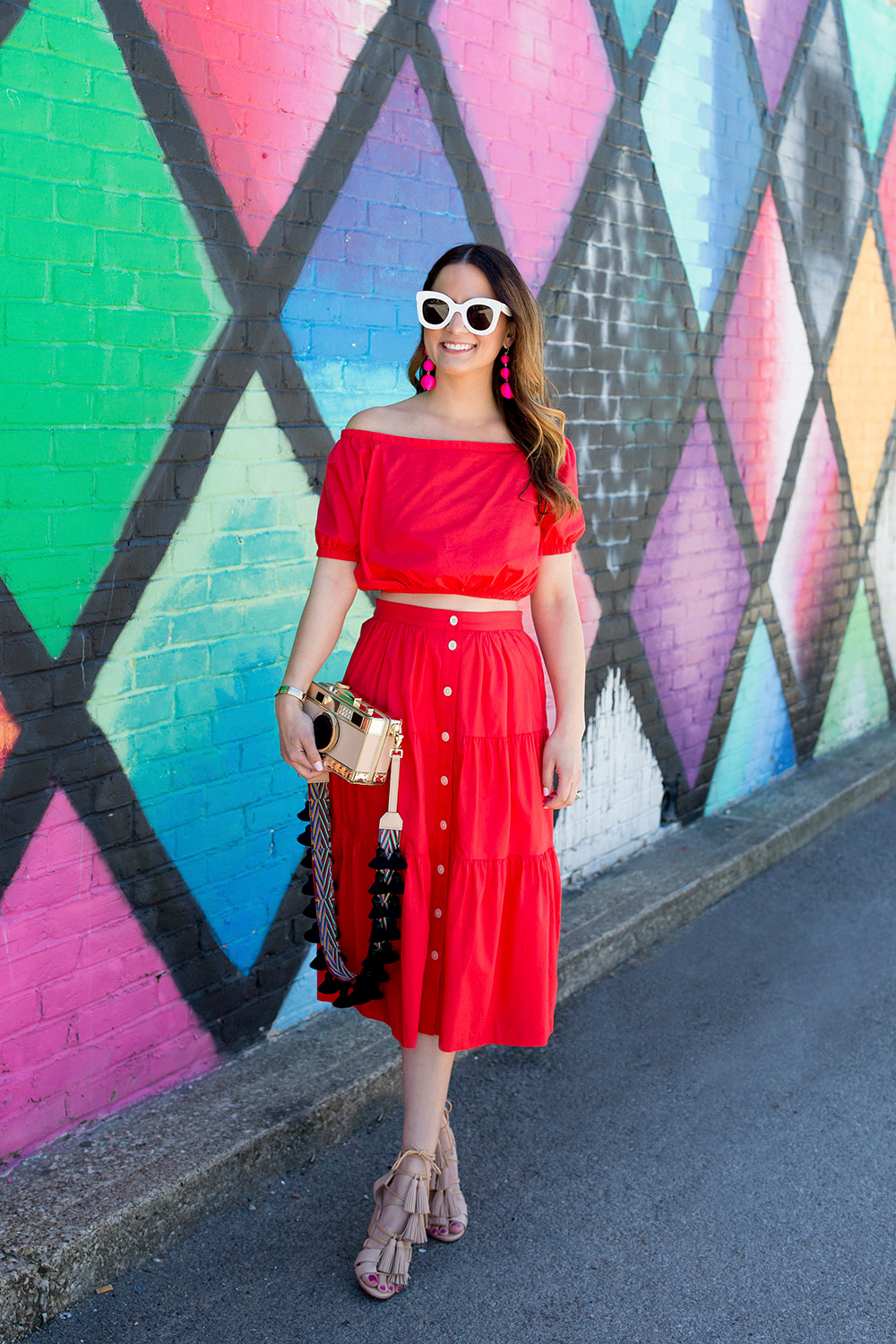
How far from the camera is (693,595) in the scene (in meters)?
5.19

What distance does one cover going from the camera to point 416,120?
11.3 ft

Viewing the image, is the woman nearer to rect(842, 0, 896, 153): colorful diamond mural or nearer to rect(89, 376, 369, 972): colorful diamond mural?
rect(89, 376, 369, 972): colorful diamond mural

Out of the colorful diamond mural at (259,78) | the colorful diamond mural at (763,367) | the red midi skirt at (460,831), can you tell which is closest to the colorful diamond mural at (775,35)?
the colorful diamond mural at (763,367)

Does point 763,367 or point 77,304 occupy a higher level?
point 77,304

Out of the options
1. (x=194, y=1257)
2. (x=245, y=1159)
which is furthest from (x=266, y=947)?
(x=194, y=1257)

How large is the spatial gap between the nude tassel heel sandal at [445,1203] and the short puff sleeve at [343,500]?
1245 mm

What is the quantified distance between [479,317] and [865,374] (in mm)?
5032

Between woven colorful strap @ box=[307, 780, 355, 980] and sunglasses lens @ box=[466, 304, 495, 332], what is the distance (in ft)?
3.19

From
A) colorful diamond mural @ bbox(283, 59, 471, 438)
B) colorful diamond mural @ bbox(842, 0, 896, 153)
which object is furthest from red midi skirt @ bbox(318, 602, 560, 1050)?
colorful diamond mural @ bbox(842, 0, 896, 153)

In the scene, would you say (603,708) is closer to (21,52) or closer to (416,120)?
(416,120)

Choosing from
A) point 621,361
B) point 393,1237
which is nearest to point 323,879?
point 393,1237

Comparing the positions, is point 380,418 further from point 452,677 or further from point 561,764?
point 561,764

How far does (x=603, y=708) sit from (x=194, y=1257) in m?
2.63

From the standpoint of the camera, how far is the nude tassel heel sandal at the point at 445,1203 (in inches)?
104
